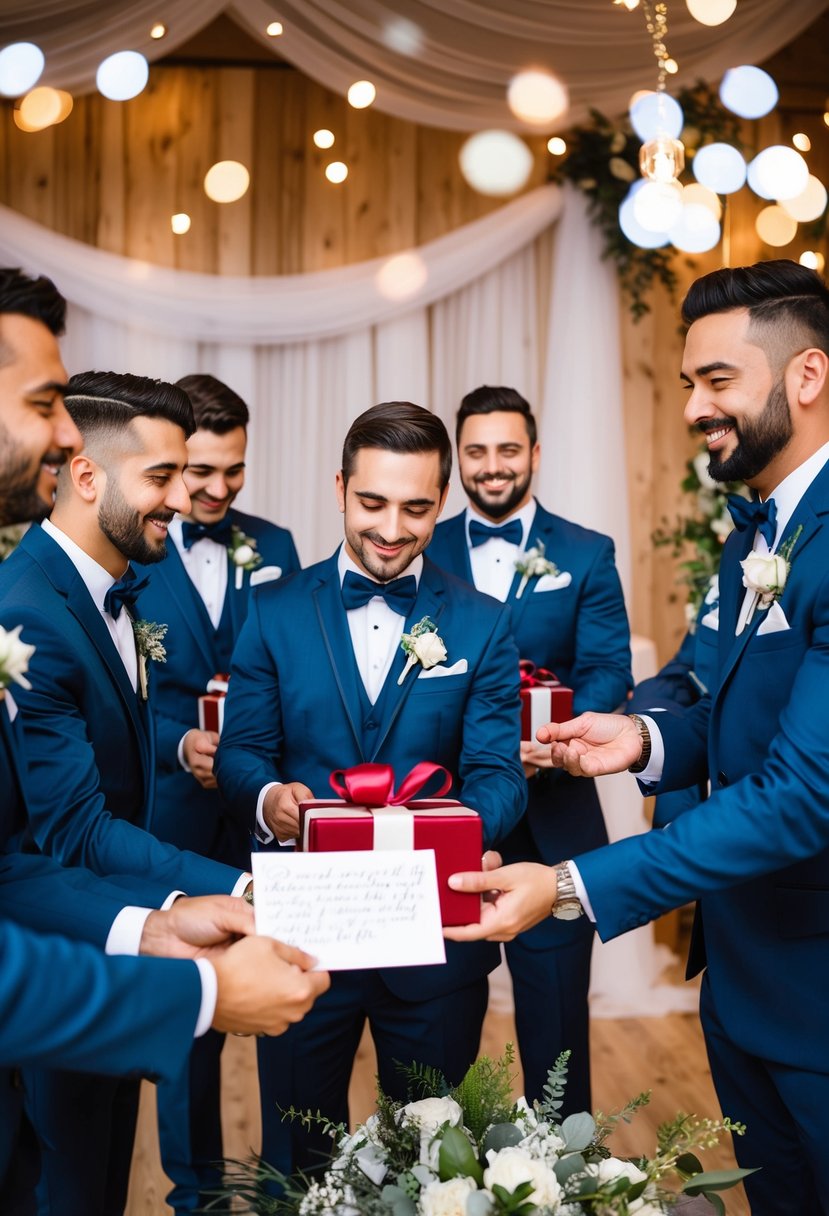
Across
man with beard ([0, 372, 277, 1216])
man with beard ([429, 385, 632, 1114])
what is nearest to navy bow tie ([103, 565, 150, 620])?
man with beard ([0, 372, 277, 1216])

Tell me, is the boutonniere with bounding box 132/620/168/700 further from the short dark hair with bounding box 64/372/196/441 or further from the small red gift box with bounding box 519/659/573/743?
the small red gift box with bounding box 519/659/573/743

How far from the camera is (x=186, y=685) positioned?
11.6 ft

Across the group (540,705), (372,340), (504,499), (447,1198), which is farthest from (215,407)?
(447,1198)

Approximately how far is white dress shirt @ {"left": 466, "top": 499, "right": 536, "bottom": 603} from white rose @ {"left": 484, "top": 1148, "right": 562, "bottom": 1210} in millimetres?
2274

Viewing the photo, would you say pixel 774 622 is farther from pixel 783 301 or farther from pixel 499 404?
pixel 499 404

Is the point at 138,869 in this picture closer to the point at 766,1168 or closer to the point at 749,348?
the point at 766,1168

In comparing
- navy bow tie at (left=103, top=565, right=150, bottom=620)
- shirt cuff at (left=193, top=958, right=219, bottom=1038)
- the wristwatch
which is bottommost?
shirt cuff at (left=193, top=958, right=219, bottom=1038)

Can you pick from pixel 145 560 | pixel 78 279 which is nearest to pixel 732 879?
pixel 145 560

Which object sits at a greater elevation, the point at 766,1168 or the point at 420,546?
the point at 420,546

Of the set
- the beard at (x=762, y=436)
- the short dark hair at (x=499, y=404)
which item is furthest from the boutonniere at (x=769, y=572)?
the short dark hair at (x=499, y=404)

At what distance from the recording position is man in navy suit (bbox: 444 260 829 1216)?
2.08 m

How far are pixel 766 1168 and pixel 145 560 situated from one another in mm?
1756

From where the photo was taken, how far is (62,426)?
6.20 ft

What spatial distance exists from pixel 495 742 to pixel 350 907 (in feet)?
2.97
